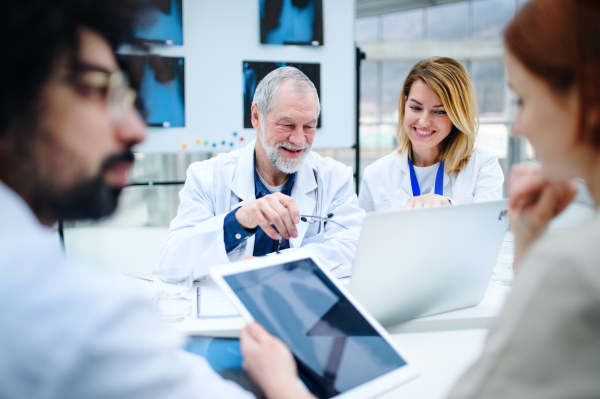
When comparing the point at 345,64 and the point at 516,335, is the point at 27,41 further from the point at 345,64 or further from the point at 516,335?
the point at 345,64

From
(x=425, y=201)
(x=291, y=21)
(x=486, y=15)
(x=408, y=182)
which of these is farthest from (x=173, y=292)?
(x=486, y=15)

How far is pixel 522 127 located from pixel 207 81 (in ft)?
6.75

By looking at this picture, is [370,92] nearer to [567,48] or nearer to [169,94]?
[169,94]

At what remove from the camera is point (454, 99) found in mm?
2008

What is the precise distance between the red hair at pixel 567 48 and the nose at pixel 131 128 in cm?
54

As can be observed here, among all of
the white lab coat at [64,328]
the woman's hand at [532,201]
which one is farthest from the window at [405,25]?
the white lab coat at [64,328]

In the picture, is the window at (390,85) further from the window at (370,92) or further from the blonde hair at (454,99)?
the blonde hair at (454,99)

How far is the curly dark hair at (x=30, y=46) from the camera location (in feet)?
1.49

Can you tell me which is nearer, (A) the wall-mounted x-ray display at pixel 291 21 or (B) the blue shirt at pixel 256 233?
(B) the blue shirt at pixel 256 233

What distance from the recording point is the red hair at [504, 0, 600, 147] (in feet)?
1.63

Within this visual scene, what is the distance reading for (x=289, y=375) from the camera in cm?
71

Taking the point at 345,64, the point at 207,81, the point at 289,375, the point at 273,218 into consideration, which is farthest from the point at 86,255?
the point at 289,375

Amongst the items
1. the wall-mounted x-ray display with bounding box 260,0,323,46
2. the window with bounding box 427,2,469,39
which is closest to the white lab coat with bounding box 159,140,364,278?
the wall-mounted x-ray display with bounding box 260,0,323,46

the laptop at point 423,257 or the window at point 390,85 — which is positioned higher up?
the window at point 390,85
